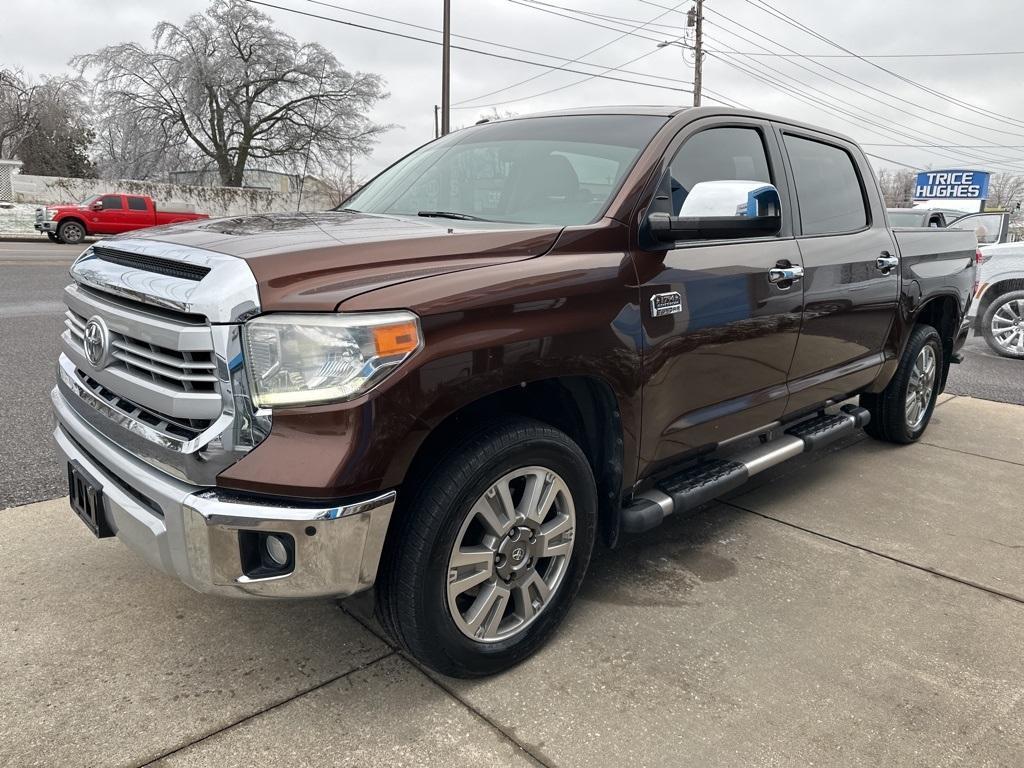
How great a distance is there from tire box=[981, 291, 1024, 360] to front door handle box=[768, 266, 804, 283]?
22.8 feet

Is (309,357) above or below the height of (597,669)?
above

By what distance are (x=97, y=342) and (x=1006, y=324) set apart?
9.56 metres

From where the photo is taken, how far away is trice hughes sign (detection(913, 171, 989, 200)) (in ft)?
178

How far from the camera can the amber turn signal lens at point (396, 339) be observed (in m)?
A: 1.98

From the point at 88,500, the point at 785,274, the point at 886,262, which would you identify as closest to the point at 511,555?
the point at 88,500

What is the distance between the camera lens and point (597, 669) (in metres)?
2.52

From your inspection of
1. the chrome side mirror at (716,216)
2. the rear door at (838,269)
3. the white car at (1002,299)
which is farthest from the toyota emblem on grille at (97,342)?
the white car at (1002,299)

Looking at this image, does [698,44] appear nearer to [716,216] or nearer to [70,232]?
[70,232]

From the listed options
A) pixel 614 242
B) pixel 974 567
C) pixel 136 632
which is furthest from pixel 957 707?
pixel 136 632

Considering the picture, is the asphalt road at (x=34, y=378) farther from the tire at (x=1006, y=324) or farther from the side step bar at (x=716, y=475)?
the side step bar at (x=716, y=475)

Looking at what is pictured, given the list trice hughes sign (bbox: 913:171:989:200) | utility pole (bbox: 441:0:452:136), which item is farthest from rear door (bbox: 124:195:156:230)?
trice hughes sign (bbox: 913:171:989:200)

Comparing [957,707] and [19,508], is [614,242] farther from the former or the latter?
[19,508]

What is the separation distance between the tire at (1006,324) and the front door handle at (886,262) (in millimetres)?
5717

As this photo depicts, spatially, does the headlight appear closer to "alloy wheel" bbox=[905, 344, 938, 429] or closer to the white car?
"alloy wheel" bbox=[905, 344, 938, 429]
